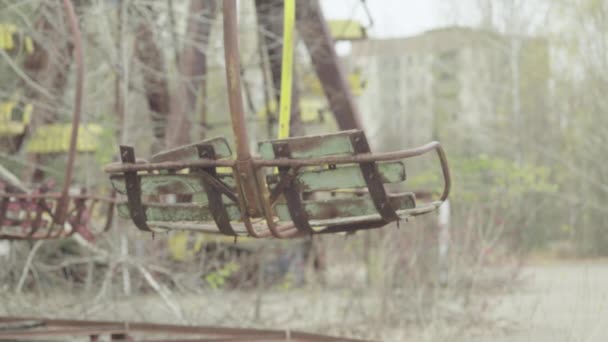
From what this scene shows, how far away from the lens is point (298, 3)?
6.62 metres

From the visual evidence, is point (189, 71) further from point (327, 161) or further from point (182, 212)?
point (327, 161)

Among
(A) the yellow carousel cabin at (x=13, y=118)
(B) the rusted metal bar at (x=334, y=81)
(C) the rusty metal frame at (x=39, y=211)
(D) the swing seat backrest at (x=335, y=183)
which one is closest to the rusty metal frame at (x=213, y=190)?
(D) the swing seat backrest at (x=335, y=183)

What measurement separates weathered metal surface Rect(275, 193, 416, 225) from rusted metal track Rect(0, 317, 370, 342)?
147 centimetres

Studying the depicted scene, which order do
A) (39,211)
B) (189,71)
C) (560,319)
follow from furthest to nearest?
(189,71)
(560,319)
(39,211)

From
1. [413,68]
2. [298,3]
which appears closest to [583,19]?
[298,3]

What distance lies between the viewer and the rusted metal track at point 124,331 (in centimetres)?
438

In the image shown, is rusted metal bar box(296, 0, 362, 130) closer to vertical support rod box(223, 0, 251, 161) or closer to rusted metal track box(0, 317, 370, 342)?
rusted metal track box(0, 317, 370, 342)

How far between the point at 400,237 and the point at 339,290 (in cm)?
93

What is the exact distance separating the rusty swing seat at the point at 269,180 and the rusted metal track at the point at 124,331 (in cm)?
135

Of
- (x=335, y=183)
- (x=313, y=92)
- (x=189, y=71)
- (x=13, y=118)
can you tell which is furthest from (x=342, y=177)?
(x=313, y=92)

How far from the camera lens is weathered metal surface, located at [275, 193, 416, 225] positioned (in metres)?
2.81

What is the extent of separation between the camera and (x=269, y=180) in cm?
303

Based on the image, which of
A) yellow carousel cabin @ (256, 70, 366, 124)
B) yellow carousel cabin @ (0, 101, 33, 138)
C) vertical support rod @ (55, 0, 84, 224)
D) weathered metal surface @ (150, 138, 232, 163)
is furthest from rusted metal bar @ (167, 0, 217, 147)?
weathered metal surface @ (150, 138, 232, 163)

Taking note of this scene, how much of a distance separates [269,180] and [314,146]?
41 centimetres
